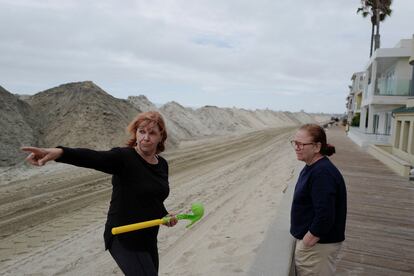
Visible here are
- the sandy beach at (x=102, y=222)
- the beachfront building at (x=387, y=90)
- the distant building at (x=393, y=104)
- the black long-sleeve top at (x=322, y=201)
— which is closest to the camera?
the black long-sleeve top at (x=322, y=201)

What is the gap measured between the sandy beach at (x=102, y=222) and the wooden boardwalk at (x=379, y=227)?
1.66 metres

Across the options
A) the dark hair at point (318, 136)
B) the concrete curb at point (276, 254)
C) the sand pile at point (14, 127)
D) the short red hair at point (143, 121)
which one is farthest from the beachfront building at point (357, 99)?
the short red hair at point (143, 121)

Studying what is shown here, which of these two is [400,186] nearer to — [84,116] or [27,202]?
[27,202]

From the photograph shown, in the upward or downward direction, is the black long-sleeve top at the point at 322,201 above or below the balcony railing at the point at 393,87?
below

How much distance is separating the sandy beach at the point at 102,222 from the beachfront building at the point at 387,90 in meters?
7.19

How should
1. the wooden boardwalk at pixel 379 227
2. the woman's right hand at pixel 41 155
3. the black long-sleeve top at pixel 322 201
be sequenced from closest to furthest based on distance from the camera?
the woman's right hand at pixel 41 155 < the black long-sleeve top at pixel 322 201 < the wooden boardwalk at pixel 379 227

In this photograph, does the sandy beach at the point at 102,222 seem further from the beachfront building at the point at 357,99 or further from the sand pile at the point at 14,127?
the beachfront building at the point at 357,99

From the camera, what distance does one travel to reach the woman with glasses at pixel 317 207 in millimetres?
2645

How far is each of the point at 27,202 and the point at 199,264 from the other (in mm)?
6213

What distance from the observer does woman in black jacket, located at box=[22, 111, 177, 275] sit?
2.41 m

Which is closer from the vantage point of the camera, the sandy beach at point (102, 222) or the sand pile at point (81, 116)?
the sandy beach at point (102, 222)

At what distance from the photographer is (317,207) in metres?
2.64

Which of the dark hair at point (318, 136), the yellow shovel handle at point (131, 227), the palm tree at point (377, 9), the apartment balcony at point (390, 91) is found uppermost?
the palm tree at point (377, 9)

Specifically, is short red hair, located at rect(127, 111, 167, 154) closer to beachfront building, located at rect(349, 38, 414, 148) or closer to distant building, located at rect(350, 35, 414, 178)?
distant building, located at rect(350, 35, 414, 178)
